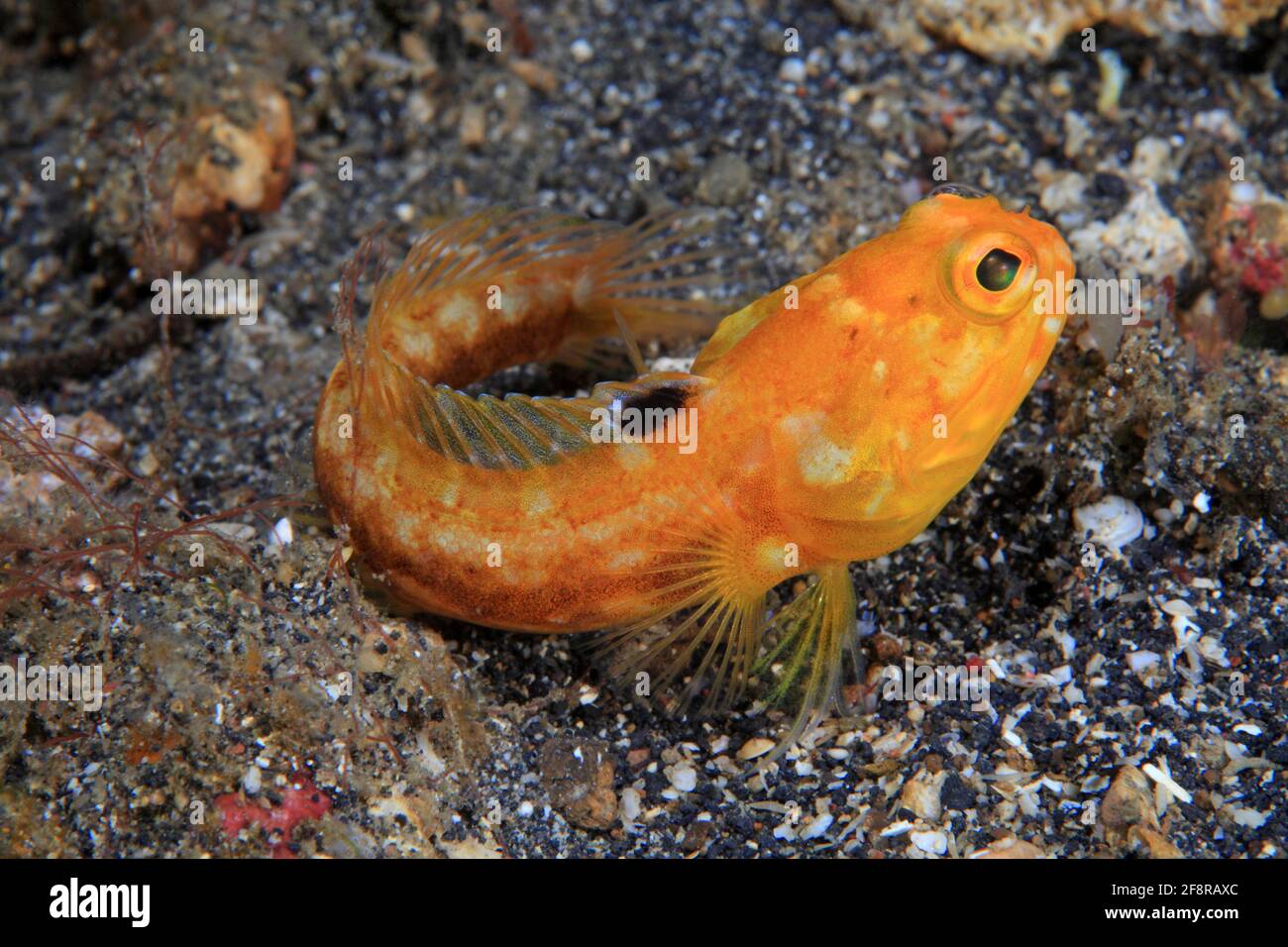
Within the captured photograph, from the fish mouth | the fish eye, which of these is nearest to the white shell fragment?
the fish eye

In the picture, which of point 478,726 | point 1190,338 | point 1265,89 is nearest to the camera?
point 478,726

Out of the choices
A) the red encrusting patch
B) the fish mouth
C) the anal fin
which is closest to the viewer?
the red encrusting patch

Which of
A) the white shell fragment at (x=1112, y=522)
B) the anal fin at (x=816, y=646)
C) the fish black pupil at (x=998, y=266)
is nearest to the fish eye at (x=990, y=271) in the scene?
the fish black pupil at (x=998, y=266)

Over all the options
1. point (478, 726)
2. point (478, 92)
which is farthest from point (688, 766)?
point (478, 92)

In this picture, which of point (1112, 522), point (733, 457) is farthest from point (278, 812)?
point (1112, 522)

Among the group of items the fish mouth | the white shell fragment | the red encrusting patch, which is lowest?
the red encrusting patch

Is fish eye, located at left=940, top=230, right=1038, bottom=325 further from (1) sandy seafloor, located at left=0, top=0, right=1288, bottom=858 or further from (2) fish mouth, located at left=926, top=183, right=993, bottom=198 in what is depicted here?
(1) sandy seafloor, located at left=0, top=0, right=1288, bottom=858
